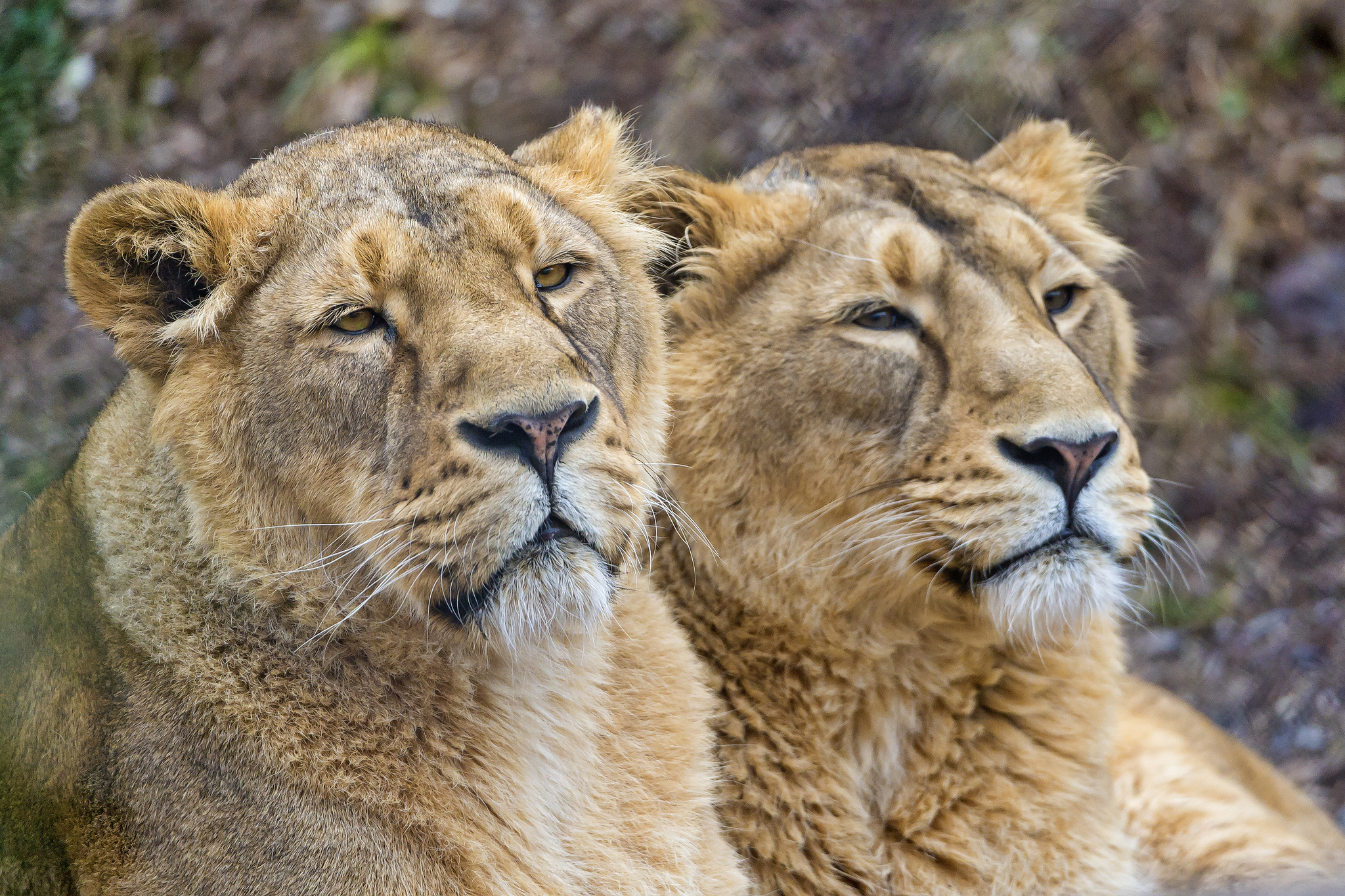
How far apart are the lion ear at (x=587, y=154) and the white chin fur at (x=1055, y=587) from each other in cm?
139

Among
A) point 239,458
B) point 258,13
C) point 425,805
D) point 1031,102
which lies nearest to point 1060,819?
point 425,805

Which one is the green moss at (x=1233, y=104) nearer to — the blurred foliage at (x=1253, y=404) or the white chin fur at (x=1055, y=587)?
the blurred foliage at (x=1253, y=404)

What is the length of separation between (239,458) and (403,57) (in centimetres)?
496

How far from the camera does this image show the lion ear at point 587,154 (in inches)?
135

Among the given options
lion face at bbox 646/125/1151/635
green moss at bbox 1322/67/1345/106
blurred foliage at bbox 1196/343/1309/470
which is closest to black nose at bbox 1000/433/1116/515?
lion face at bbox 646/125/1151/635

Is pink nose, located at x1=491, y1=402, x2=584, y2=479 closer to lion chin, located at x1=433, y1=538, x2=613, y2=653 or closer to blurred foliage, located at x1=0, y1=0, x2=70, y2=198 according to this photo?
lion chin, located at x1=433, y1=538, x2=613, y2=653

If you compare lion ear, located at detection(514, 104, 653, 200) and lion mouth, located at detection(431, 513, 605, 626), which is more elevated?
lion ear, located at detection(514, 104, 653, 200)

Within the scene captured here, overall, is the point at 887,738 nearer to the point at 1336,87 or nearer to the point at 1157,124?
the point at 1157,124

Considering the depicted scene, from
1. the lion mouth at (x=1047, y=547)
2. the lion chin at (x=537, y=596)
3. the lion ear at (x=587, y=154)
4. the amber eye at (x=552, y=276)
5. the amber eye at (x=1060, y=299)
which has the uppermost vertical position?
the lion ear at (x=587, y=154)

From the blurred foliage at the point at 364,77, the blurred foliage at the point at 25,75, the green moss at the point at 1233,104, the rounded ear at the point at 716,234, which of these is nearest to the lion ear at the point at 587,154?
the rounded ear at the point at 716,234

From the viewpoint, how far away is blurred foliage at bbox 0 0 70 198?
5.21 m

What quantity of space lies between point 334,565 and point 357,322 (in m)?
0.50

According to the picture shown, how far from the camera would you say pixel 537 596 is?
2580 mm

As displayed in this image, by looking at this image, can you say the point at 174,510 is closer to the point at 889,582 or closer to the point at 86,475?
the point at 86,475
